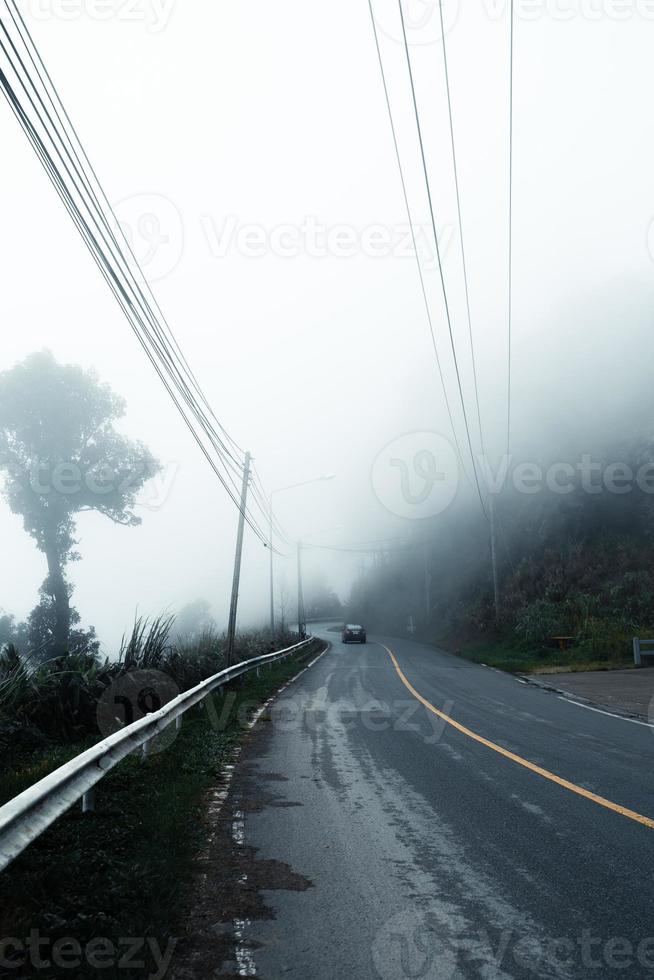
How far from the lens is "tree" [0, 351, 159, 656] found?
37094 mm

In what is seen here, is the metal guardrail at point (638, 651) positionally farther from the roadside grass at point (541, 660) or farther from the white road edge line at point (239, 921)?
the white road edge line at point (239, 921)

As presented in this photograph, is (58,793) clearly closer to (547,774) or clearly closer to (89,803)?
(89,803)

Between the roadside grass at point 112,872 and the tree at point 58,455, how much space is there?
30314mm

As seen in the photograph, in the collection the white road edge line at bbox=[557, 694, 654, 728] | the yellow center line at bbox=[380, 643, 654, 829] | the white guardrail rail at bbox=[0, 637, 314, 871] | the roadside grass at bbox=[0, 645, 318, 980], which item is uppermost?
the white guardrail rail at bbox=[0, 637, 314, 871]

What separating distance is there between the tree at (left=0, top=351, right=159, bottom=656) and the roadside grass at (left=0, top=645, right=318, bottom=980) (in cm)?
3031

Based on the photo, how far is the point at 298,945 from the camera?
3895 millimetres

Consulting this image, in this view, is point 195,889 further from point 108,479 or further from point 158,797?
point 108,479

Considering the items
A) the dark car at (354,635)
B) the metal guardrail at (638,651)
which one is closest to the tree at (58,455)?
the dark car at (354,635)

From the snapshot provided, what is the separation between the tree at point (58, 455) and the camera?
37094 millimetres

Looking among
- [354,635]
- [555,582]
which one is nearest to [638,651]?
[555,582]

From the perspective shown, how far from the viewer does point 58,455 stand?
38344mm

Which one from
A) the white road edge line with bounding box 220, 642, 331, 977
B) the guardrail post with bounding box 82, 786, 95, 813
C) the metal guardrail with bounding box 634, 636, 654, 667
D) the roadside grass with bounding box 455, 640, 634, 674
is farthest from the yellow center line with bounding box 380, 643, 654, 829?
the roadside grass with bounding box 455, 640, 634, 674

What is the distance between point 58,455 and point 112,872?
36.4 m

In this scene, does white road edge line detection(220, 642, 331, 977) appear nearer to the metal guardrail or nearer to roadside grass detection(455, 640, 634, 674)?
the metal guardrail
